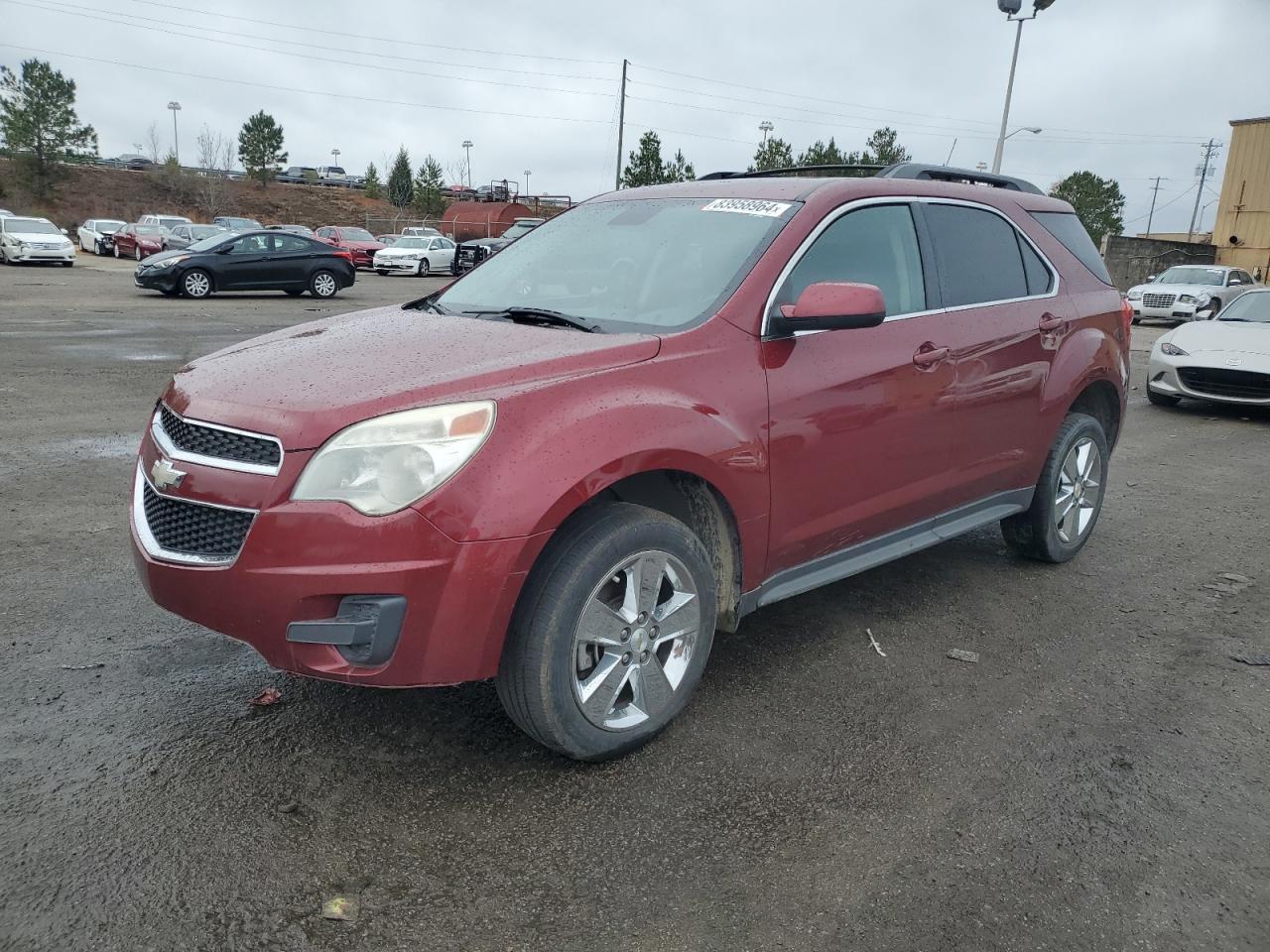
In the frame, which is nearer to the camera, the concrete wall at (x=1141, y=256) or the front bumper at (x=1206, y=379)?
the front bumper at (x=1206, y=379)

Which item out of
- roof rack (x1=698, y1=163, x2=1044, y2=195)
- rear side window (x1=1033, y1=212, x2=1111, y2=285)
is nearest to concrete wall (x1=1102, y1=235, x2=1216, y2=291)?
rear side window (x1=1033, y1=212, x2=1111, y2=285)

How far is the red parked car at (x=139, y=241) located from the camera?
3384cm

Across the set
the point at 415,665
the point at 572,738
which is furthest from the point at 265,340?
the point at 572,738

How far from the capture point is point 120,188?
70062mm

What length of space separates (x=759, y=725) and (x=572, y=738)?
29.8 inches

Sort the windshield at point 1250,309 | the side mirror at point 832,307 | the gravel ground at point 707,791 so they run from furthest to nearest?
1. the windshield at point 1250,309
2. the side mirror at point 832,307
3. the gravel ground at point 707,791

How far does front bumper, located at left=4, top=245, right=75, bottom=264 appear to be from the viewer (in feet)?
96.4

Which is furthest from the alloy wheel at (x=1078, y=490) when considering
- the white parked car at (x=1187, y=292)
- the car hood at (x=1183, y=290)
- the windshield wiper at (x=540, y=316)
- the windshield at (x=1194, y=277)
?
the windshield at (x=1194, y=277)

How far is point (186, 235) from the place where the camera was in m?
32.2

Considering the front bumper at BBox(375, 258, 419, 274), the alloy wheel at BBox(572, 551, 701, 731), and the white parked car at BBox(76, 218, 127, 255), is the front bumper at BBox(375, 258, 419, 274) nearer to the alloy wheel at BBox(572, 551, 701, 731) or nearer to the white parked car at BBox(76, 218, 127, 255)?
the white parked car at BBox(76, 218, 127, 255)

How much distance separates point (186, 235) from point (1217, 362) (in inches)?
1231

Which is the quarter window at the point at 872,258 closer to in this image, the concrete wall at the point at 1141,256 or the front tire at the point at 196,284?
the front tire at the point at 196,284

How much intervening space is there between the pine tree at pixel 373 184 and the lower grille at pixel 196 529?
270 ft

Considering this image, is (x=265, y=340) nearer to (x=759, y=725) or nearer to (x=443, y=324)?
(x=443, y=324)
